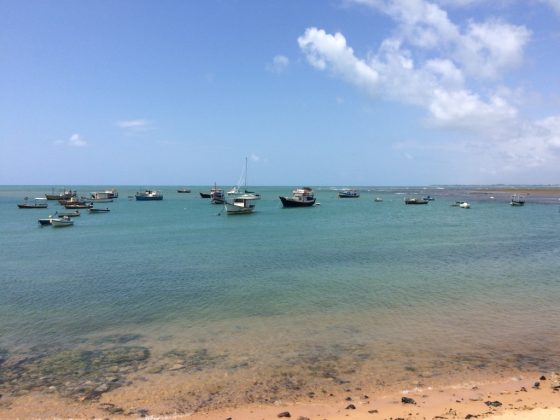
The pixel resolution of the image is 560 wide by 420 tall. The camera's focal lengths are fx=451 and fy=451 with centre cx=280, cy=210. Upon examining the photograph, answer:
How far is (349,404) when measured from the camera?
33.3ft

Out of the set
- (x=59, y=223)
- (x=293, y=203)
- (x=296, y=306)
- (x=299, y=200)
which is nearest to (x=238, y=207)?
(x=293, y=203)

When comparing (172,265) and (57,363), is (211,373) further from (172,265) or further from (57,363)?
(172,265)

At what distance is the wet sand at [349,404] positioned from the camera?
9.50 meters

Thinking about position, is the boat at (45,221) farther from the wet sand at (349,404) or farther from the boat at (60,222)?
the wet sand at (349,404)

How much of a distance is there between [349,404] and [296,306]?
865 centimetres

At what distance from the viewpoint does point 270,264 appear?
2911 cm

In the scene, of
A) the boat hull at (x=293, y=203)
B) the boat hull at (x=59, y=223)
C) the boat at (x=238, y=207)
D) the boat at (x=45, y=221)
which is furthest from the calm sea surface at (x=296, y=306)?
the boat hull at (x=293, y=203)

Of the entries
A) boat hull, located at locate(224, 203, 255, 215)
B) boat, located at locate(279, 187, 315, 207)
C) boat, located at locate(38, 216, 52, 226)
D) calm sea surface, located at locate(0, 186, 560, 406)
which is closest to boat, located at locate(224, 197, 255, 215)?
boat hull, located at locate(224, 203, 255, 215)

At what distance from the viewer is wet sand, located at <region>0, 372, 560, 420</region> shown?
950cm

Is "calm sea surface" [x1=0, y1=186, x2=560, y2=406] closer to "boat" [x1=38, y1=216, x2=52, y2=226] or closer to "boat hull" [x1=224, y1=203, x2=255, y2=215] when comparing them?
"boat" [x1=38, y1=216, x2=52, y2=226]

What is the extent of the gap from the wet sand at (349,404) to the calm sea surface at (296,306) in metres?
0.97

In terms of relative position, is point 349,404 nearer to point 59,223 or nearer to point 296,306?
point 296,306

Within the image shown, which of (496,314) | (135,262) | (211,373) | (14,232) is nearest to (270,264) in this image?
(135,262)

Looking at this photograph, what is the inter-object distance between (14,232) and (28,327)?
40.8 meters
